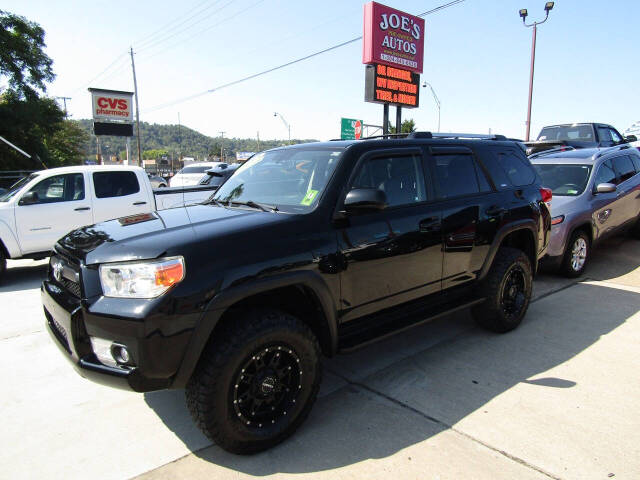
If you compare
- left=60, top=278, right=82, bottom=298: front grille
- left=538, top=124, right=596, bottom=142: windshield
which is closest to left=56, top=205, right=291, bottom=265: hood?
left=60, top=278, right=82, bottom=298: front grille

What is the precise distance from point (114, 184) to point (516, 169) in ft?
21.6

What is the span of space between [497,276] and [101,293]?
3.33 m

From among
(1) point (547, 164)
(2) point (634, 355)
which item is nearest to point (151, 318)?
(2) point (634, 355)

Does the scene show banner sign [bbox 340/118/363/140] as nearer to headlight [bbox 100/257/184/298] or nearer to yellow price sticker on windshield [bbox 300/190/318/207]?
yellow price sticker on windshield [bbox 300/190/318/207]

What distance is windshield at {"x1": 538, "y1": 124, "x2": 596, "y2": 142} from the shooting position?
1263 centimetres

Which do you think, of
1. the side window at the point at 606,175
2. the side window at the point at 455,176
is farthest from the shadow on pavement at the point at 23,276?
the side window at the point at 606,175

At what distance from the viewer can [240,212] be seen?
305cm

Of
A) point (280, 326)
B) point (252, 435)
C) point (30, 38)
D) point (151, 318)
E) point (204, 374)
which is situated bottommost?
point (252, 435)

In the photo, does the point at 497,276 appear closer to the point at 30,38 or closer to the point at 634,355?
the point at 634,355

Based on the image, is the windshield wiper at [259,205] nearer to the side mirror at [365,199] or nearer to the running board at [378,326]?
the side mirror at [365,199]

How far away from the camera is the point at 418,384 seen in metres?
3.38

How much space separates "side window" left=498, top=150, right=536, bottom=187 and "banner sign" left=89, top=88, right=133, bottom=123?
2441 cm

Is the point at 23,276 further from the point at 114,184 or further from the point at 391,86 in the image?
the point at 391,86

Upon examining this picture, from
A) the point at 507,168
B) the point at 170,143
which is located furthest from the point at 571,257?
the point at 170,143
